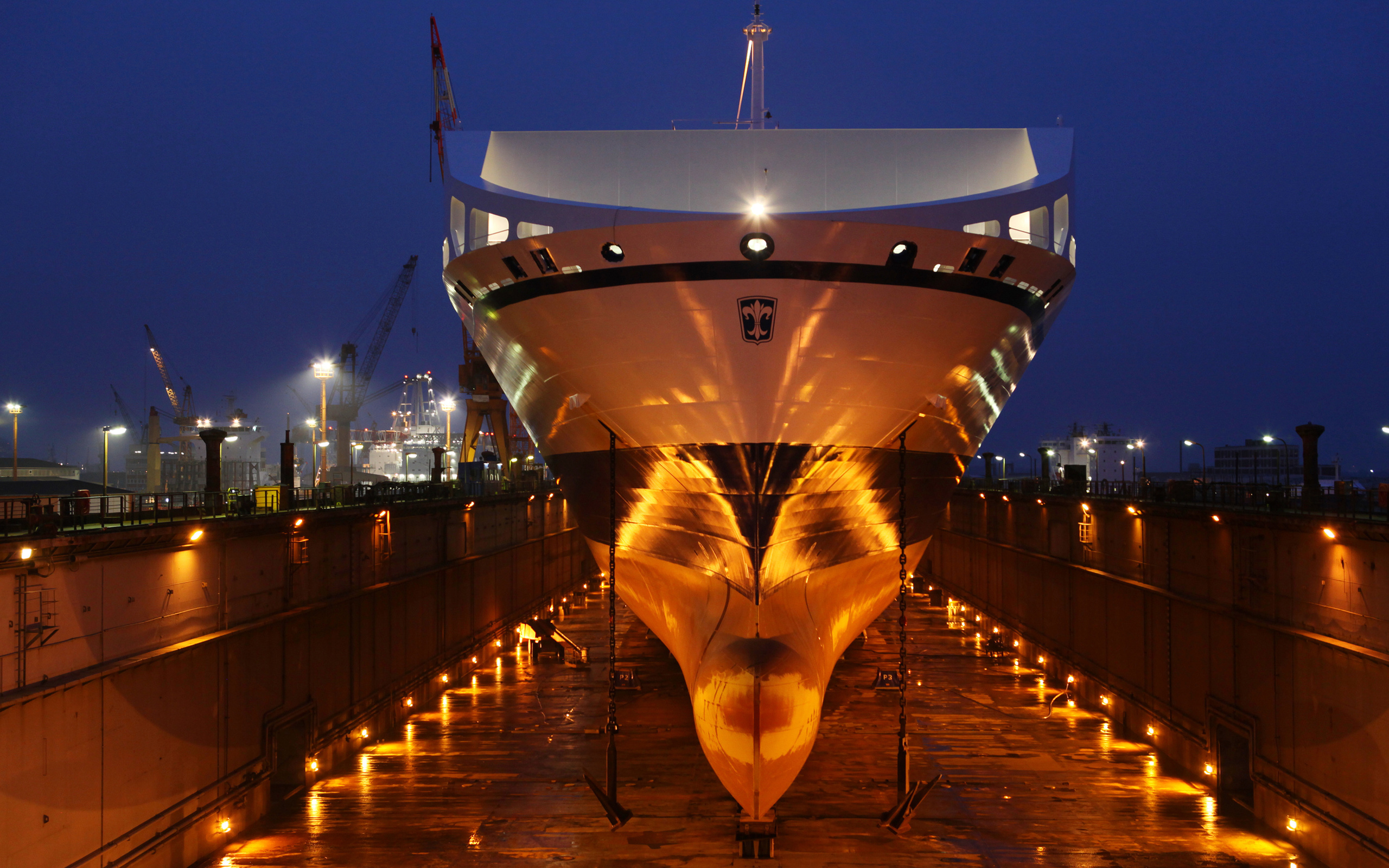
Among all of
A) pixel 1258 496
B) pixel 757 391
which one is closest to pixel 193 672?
pixel 757 391

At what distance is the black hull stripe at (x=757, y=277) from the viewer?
9.79 meters

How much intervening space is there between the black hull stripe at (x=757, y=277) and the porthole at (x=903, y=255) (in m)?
0.06

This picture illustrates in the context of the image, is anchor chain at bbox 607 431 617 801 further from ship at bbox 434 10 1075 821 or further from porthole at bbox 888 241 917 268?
porthole at bbox 888 241 917 268

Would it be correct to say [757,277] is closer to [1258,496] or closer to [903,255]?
[903,255]

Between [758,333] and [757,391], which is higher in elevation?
[758,333]

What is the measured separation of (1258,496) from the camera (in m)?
17.3

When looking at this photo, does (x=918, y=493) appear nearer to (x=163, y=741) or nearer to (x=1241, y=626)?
(x=1241, y=626)

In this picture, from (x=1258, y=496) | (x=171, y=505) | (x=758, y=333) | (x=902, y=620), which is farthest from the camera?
(x=1258, y=496)

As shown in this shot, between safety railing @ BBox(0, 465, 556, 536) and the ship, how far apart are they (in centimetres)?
545

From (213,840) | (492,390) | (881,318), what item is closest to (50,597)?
(213,840)

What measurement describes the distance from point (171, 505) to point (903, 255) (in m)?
11.2

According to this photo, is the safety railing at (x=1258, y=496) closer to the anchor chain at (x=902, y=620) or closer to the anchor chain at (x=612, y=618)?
the anchor chain at (x=902, y=620)

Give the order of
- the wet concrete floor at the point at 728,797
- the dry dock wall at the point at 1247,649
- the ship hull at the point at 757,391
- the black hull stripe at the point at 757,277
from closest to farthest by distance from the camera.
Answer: the black hull stripe at the point at 757,277
the ship hull at the point at 757,391
the dry dock wall at the point at 1247,649
the wet concrete floor at the point at 728,797

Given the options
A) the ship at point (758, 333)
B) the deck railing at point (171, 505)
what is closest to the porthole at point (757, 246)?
the ship at point (758, 333)
